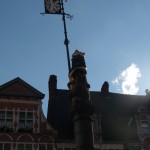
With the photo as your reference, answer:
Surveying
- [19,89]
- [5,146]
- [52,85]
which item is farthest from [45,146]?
[52,85]

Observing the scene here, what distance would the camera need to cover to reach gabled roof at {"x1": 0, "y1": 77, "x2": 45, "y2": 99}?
90.1 feet

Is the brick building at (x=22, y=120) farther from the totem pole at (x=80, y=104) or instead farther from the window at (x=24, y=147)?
the totem pole at (x=80, y=104)

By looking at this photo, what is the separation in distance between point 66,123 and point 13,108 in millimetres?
5145

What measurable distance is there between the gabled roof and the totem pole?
13.2 m

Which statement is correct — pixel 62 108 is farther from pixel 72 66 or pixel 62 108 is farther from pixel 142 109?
pixel 72 66

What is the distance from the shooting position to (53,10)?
16.9 metres

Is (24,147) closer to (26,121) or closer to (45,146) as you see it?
(45,146)

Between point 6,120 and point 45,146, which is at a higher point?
point 6,120

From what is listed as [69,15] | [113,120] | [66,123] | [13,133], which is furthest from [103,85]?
[69,15]

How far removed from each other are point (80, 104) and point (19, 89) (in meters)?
15.0

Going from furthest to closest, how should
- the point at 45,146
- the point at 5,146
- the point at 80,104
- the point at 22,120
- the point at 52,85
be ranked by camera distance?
the point at 52,85
the point at 22,120
the point at 45,146
the point at 5,146
the point at 80,104

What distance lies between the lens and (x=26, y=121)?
88.5ft

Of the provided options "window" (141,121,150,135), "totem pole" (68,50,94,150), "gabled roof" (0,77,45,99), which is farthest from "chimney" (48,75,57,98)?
"totem pole" (68,50,94,150)

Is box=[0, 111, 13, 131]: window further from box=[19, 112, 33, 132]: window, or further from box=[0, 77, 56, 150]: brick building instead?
box=[19, 112, 33, 132]: window
